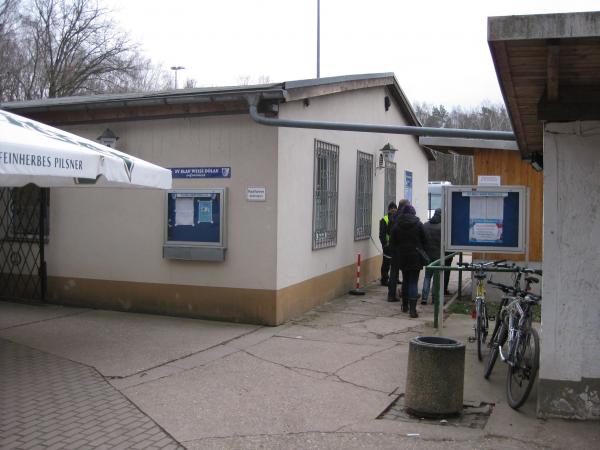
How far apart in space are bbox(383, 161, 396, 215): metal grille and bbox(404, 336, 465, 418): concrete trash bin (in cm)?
937

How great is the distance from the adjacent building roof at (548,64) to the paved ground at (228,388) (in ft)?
8.35

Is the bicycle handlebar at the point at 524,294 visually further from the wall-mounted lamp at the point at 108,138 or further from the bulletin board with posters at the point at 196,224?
the wall-mounted lamp at the point at 108,138

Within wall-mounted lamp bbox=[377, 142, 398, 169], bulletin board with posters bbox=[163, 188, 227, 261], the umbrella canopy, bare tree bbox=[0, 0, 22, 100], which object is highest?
bare tree bbox=[0, 0, 22, 100]

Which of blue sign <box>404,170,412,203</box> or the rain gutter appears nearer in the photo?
the rain gutter

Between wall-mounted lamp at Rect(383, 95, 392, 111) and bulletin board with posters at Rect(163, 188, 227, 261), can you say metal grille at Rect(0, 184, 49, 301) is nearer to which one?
bulletin board with posters at Rect(163, 188, 227, 261)

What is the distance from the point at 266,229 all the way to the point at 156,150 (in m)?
2.19

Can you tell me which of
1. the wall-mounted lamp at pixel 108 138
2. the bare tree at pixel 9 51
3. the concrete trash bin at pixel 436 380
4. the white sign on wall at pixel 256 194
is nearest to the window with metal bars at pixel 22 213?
the wall-mounted lamp at pixel 108 138

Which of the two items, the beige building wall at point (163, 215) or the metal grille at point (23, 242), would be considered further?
the metal grille at point (23, 242)

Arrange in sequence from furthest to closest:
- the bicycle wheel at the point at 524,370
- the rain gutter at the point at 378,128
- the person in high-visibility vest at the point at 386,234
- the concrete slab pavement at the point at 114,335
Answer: the person in high-visibility vest at the point at 386,234
the concrete slab pavement at the point at 114,335
the rain gutter at the point at 378,128
the bicycle wheel at the point at 524,370

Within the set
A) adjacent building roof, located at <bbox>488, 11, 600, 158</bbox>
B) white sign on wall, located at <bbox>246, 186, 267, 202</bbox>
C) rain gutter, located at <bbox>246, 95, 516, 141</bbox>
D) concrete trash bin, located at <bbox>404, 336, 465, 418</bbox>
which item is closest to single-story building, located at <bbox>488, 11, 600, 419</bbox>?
adjacent building roof, located at <bbox>488, 11, 600, 158</bbox>

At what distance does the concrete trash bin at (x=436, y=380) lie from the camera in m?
5.27

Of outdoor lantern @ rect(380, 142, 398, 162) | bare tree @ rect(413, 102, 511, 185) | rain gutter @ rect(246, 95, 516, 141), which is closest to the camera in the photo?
rain gutter @ rect(246, 95, 516, 141)

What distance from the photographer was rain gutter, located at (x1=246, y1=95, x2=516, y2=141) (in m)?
7.00

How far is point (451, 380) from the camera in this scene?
5.30 metres
